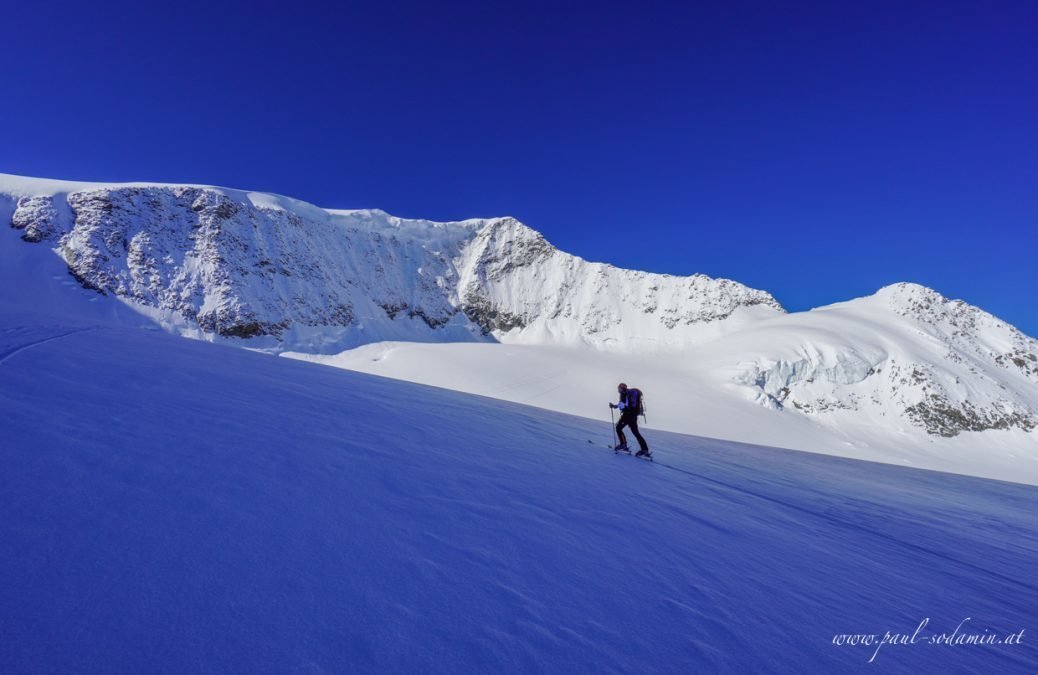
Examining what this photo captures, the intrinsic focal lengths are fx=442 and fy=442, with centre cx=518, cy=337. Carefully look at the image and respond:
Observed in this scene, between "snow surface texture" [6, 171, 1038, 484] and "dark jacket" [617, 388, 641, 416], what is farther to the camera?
"snow surface texture" [6, 171, 1038, 484]

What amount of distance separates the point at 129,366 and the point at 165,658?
347 inches

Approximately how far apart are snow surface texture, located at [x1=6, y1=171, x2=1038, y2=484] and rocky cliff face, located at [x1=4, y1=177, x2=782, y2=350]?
0.34m

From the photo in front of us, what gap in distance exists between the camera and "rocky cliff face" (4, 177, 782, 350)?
63.5 m

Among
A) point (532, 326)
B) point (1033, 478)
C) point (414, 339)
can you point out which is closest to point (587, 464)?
point (1033, 478)

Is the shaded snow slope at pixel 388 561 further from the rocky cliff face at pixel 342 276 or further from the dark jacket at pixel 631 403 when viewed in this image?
the rocky cliff face at pixel 342 276

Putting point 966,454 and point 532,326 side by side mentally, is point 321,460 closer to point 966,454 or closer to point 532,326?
point 966,454

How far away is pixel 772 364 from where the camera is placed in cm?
5747

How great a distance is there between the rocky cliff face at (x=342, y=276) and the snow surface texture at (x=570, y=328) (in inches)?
13.3

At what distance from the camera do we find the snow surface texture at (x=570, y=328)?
50500 mm

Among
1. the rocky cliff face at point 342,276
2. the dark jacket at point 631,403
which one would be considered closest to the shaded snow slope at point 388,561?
the dark jacket at point 631,403

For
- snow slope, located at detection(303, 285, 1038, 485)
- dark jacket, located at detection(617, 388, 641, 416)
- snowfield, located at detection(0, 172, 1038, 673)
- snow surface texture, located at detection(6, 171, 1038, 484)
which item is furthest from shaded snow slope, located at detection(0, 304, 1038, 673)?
snow slope, located at detection(303, 285, 1038, 485)

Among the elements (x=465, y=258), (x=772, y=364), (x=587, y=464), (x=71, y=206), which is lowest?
(x=587, y=464)

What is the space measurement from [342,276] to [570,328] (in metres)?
47.3

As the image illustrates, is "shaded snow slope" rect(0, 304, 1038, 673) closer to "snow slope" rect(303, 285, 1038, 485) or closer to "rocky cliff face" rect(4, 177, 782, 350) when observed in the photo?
"snow slope" rect(303, 285, 1038, 485)
